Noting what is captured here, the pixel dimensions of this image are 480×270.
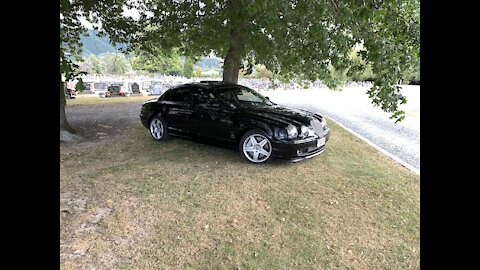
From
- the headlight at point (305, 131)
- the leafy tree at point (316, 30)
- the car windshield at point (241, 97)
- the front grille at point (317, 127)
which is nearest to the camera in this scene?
the leafy tree at point (316, 30)

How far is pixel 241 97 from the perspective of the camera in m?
6.44

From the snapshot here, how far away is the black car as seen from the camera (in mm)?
5391

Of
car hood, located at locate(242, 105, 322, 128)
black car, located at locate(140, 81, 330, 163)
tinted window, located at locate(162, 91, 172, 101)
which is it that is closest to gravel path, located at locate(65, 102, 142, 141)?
black car, located at locate(140, 81, 330, 163)

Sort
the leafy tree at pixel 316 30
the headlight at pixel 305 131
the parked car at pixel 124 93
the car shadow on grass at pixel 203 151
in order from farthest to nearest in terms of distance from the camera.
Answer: the parked car at pixel 124 93 → the car shadow on grass at pixel 203 151 → the headlight at pixel 305 131 → the leafy tree at pixel 316 30

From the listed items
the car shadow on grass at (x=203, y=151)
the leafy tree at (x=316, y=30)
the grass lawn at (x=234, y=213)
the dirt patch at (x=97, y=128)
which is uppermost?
the leafy tree at (x=316, y=30)

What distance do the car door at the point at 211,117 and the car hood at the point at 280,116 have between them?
410 millimetres

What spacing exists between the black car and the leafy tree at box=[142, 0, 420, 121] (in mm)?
1219

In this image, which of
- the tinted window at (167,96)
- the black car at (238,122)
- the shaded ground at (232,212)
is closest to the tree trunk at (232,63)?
the black car at (238,122)

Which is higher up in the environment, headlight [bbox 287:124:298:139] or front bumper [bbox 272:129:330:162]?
headlight [bbox 287:124:298:139]

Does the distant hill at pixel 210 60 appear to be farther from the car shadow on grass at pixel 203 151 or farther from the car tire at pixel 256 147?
the car tire at pixel 256 147

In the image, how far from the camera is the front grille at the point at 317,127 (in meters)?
5.70

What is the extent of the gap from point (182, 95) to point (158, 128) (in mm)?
1085

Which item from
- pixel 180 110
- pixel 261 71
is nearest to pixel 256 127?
pixel 180 110

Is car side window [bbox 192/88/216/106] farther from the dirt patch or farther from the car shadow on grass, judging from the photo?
the dirt patch
